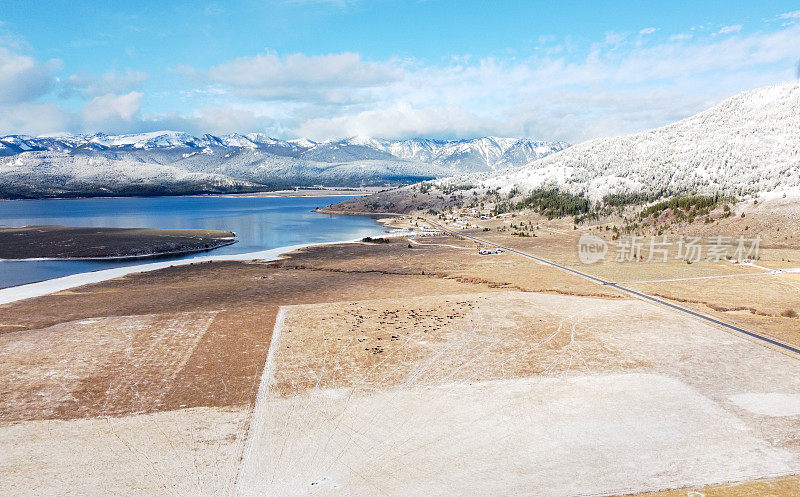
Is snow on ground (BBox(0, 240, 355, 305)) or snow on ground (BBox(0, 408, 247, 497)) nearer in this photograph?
snow on ground (BBox(0, 408, 247, 497))

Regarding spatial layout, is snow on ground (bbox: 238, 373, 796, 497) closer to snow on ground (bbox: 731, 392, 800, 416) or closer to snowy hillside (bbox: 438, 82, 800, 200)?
snow on ground (bbox: 731, 392, 800, 416)

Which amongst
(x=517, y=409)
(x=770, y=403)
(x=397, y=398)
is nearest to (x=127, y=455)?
(x=397, y=398)

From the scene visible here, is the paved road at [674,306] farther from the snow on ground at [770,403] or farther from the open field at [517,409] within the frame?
the snow on ground at [770,403]

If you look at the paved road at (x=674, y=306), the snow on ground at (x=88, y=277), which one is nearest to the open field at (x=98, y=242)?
the snow on ground at (x=88, y=277)

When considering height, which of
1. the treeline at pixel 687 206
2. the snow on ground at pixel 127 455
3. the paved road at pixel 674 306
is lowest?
the snow on ground at pixel 127 455

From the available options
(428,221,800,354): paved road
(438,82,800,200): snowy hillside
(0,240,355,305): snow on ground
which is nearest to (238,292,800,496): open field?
(428,221,800,354): paved road
